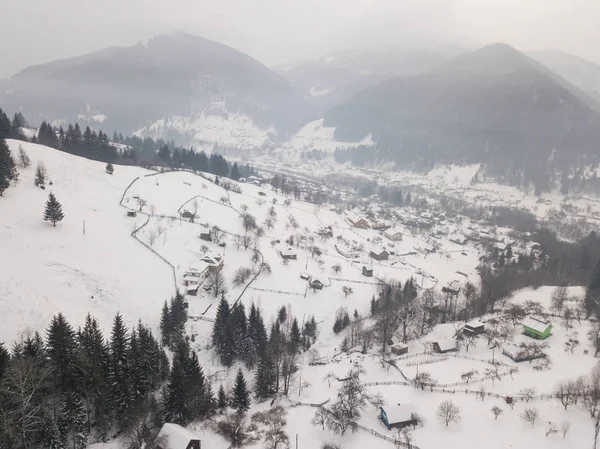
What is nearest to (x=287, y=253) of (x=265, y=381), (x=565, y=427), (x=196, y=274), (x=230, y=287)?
(x=230, y=287)

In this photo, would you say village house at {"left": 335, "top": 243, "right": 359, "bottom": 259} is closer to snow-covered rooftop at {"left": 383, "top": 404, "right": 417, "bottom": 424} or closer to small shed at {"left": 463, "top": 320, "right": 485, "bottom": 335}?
small shed at {"left": 463, "top": 320, "right": 485, "bottom": 335}

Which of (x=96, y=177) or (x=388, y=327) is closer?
(x=388, y=327)

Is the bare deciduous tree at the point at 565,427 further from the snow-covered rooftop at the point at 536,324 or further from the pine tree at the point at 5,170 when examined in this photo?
the pine tree at the point at 5,170

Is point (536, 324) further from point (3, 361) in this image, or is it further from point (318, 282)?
point (3, 361)

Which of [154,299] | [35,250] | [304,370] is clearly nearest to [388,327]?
[304,370]

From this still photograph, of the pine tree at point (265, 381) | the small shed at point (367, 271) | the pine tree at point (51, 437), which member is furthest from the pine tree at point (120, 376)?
the small shed at point (367, 271)

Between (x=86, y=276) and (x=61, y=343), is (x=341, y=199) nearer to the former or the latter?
(x=86, y=276)

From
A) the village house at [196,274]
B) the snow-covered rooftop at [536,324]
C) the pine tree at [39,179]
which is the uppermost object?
the pine tree at [39,179]
